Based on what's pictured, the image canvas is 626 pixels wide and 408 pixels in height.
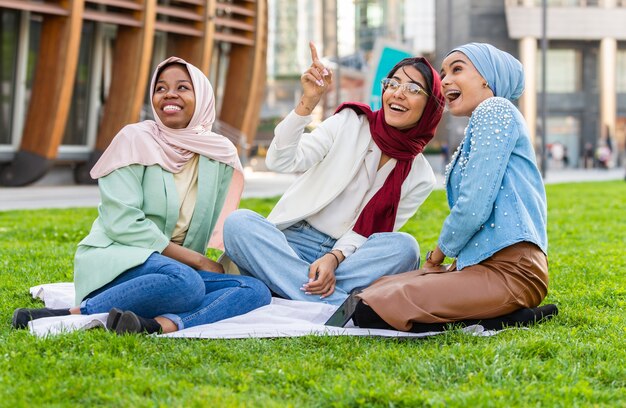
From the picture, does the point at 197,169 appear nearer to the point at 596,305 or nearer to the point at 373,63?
the point at 596,305

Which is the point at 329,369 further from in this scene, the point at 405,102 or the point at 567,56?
the point at 567,56

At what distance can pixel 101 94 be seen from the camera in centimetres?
2686

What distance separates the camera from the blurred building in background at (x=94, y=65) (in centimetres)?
2286

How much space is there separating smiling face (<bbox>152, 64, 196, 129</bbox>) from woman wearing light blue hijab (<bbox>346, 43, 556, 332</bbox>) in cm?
146

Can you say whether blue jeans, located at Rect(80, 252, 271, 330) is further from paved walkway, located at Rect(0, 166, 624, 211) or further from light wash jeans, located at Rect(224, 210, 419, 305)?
paved walkway, located at Rect(0, 166, 624, 211)

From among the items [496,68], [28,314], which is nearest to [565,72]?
[496,68]

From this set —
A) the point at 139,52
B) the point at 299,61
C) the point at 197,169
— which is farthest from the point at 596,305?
the point at 299,61

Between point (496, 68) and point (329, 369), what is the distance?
1.98m

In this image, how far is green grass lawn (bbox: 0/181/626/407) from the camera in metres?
3.81

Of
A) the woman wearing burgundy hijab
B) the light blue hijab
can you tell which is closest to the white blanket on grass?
the woman wearing burgundy hijab

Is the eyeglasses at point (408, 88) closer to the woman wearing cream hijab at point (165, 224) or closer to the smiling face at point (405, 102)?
the smiling face at point (405, 102)

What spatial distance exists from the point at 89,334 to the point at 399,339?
61.0 inches

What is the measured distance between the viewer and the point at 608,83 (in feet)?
188

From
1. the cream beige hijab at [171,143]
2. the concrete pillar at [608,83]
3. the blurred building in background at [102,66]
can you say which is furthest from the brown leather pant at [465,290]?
the concrete pillar at [608,83]
